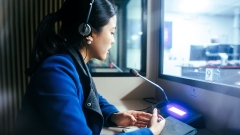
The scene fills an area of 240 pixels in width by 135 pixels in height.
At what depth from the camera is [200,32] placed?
1239mm

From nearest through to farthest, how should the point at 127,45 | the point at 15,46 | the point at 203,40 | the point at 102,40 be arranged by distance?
the point at 102,40
the point at 203,40
the point at 15,46
the point at 127,45

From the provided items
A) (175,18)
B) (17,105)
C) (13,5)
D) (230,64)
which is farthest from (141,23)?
(17,105)

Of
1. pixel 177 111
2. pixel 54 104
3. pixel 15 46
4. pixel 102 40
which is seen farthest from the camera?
pixel 15 46

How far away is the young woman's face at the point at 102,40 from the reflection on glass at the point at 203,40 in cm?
52

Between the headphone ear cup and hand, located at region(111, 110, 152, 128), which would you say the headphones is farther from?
hand, located at region(111, 110, 152, 128)

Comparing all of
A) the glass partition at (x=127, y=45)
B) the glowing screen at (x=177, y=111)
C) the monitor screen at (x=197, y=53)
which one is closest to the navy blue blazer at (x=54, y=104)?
the glowing screen at (x=177, y=111)

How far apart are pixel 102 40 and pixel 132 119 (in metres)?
0.38

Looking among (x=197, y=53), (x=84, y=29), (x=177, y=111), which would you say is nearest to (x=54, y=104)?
(x=84, y=29)

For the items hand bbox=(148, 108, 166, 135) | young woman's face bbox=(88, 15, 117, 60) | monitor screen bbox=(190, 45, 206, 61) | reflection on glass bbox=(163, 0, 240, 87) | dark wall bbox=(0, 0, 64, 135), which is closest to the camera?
hand bbox=(148, 108, 166, 135)

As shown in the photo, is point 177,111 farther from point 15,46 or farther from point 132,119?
point 15,46

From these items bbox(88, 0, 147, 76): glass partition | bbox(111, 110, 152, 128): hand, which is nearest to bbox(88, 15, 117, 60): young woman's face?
bbox(111, 110, 152, 128): hand

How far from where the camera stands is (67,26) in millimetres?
817

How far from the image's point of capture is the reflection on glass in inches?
37.1

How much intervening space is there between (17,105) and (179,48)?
1.37m
